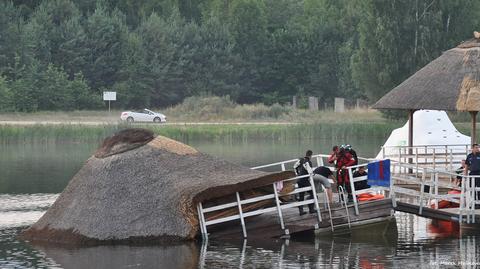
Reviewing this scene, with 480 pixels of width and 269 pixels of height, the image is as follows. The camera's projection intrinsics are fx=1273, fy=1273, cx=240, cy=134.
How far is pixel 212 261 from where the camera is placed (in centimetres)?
3114

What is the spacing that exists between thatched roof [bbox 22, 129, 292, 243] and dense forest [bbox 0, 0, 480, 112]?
2296 inches

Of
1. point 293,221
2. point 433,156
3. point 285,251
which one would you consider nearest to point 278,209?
point 293,221

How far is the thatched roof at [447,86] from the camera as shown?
139 ft

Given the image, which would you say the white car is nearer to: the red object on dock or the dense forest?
the dense forest

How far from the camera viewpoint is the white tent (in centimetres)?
5300

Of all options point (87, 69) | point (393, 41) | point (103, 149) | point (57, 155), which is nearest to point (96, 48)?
point (87, 69)

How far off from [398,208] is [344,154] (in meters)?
2.14

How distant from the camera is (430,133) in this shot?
53656 millimetres

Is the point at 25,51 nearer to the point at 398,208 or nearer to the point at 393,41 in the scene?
the point at 393,41

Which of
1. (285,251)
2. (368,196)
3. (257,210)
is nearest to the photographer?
(285,251)

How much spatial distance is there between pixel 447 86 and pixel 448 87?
0.34 ft

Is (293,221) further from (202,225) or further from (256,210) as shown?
(202,225)

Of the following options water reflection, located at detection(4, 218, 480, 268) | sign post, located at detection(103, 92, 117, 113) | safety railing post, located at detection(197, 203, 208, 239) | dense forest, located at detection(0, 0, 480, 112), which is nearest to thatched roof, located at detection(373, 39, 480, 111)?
water reflection, located at detection(4, 218, 480, 268)

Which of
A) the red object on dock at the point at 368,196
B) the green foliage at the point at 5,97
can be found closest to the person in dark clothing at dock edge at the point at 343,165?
the red object on dock at the point at 368,196
